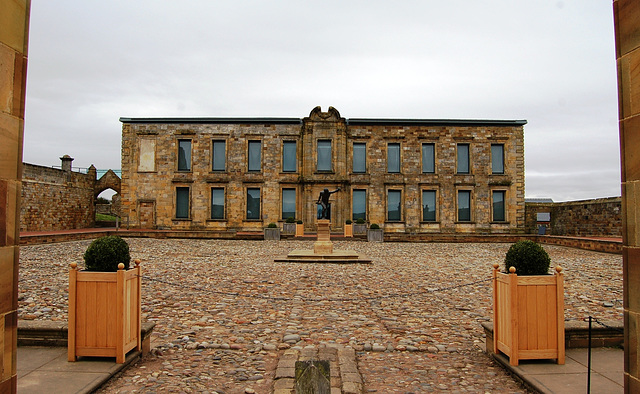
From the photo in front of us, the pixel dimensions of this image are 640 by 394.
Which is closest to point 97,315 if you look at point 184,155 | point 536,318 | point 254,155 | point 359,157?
point 536,318

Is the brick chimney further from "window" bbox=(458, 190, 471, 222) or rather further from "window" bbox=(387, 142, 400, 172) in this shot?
"window" bbox=(458, 190, 471, 222)

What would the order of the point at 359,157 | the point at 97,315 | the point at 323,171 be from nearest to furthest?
the point at 97,315 < the point at 323,171 < the point at 359,157

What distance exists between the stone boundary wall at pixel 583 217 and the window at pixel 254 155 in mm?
21289

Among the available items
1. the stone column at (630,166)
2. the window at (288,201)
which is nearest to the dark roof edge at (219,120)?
the window at (288,201)

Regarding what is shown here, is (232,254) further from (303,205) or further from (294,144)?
(294,144)

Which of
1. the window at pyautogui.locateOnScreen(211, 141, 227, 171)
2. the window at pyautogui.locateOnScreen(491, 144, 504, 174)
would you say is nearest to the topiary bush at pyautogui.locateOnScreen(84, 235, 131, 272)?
the window at pyautogui.locateOnScreen(211, 141, 227, 171)

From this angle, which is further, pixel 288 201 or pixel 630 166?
pixel 288 201

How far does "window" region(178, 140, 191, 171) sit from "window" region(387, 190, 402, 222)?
1544cm

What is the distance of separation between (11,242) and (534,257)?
16.2 feet

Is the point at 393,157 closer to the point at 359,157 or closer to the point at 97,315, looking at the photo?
the point at 359,157

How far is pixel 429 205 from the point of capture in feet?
101

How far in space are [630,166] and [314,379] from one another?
2.74 m

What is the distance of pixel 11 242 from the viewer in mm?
2891

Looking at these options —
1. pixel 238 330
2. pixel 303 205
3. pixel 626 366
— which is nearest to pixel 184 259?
pixel 238 330
